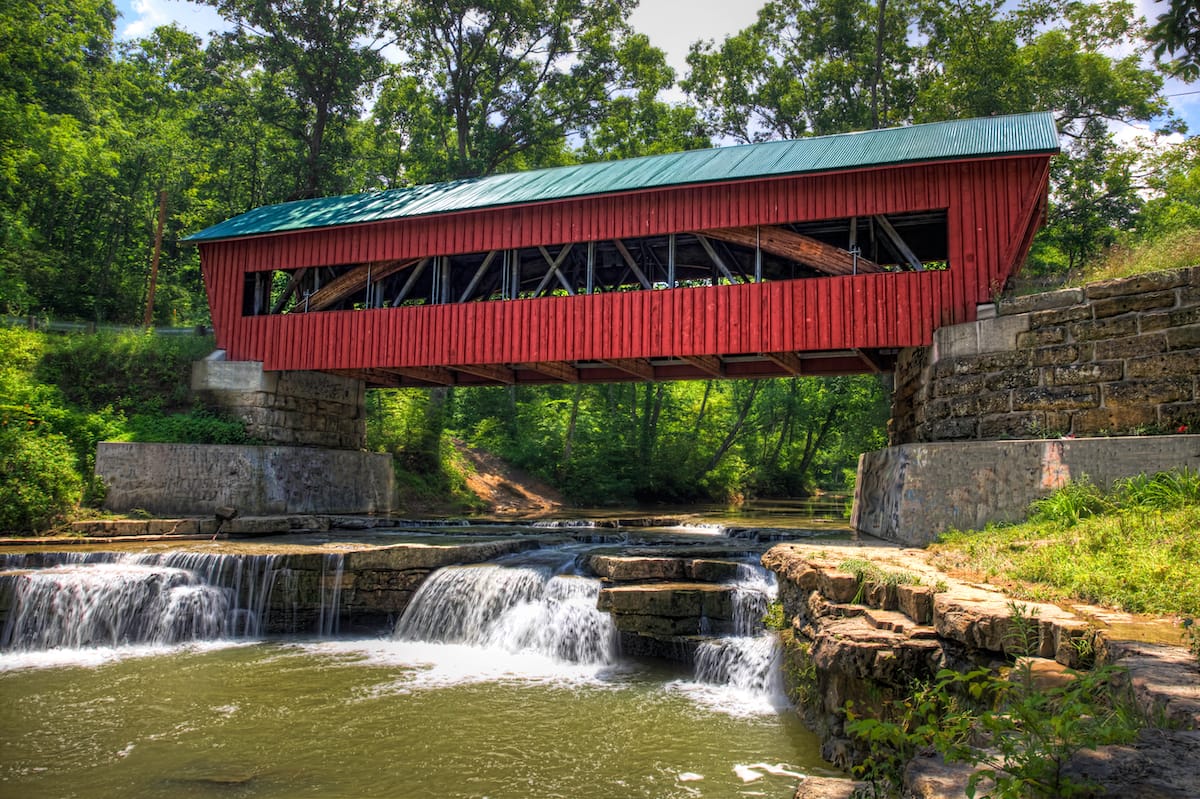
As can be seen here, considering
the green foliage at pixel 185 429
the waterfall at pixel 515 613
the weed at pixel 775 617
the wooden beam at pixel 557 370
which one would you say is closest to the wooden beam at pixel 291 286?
the green foliage at pixel 185 429

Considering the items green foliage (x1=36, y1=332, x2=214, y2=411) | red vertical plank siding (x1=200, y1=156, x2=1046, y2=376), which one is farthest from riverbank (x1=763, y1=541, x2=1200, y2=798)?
green foliage (x1=36, y1=332, x2=214, y2=411)

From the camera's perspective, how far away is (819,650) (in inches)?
216

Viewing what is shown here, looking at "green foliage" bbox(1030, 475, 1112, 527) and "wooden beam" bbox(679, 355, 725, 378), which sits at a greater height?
"wooden beam" bbox(679, 355, 725, 378)

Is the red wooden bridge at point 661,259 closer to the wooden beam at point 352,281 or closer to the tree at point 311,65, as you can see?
the wooden beam at point 352,281

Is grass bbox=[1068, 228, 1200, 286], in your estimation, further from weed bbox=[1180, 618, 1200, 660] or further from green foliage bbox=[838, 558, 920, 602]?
weed bbox=[1180, 618, 1200, 660]

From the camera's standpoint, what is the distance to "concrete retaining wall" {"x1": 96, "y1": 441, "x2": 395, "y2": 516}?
545 inches

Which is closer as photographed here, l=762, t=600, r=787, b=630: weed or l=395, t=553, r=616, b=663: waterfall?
l=762, t=600, r=787, b=630: weed

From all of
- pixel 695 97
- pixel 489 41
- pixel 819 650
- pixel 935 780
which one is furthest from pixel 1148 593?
pixel 489 41

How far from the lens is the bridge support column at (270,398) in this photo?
52.0 feet

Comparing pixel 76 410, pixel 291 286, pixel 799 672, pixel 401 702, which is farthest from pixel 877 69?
pixel 401 702

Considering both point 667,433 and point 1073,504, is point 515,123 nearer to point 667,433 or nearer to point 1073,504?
point 667,433

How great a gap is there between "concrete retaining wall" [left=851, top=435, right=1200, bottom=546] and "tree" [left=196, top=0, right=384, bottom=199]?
2066 cm

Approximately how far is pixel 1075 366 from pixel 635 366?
25.2 feet

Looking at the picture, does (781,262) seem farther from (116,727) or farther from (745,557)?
(116,727)
